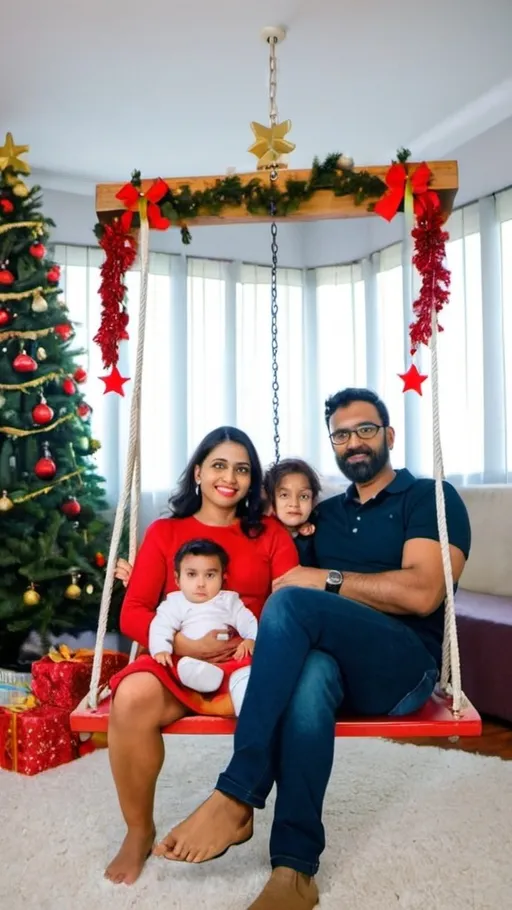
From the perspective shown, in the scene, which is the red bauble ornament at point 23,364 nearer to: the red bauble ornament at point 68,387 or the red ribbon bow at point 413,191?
the red bauble ornament at point 68,387

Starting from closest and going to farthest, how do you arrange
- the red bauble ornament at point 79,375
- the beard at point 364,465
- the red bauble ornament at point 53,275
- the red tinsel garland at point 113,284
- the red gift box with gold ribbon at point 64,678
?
the red tinsel garland at point 113,284 < the beard at point 364,465 < the red gift box with gold ribbon at point 64,678 < the red bauble ornament at point 53,275 < the red bauble ornament at point 79,375

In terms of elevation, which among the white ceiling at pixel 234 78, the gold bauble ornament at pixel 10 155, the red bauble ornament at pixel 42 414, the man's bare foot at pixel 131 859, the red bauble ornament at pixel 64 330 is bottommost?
the man's bare foot at pixel 131 859

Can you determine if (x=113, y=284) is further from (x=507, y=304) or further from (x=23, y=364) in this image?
(x=507, y=304)

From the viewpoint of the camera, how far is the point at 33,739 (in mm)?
2639

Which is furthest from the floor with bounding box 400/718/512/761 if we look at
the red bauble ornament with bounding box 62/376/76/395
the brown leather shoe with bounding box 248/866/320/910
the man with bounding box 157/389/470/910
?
the red bauble ornament with bounding box 62/376/76/395

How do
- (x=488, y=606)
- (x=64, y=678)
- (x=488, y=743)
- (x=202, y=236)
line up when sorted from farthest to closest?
(x=202, y=236), (x=488, y=606), (x=488, y=743), (x=64, y=678)

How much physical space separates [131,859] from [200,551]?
0.71m

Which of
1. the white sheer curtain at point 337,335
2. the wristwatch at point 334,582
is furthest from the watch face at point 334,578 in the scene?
the white sheer curtain at point 337,335

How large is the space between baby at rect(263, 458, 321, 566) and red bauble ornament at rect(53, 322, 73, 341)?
6.29ft

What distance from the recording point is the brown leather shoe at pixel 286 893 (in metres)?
1.52

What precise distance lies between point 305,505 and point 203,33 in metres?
2.30

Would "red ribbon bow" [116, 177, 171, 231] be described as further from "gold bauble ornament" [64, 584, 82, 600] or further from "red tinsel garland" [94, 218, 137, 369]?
"gold bauble ornament" [64, 584, 82, 600]

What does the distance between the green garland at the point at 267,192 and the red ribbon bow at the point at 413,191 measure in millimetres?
53

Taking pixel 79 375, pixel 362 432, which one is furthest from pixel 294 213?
pixel 79 375
